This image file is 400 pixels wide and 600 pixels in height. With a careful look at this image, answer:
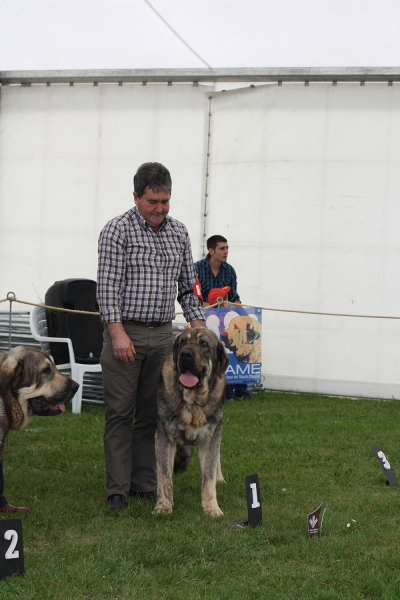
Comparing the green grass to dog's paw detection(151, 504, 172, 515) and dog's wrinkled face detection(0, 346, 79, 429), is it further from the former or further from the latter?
dog's wrinkled face detection(0, 346, 79, 429)

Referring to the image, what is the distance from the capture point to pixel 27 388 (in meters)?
4.44

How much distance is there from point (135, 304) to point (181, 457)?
111 cm

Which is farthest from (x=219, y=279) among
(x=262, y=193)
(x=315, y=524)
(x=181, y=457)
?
(x=315, y=524)

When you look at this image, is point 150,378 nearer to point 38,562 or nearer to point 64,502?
point 64,502

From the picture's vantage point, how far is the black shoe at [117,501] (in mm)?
4867

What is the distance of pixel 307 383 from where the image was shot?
34.1 ft

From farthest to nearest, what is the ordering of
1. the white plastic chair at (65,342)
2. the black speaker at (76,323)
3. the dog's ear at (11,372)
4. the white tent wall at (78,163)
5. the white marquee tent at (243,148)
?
the white tent wall at (78,163) < the white marquee tent at (243,148) < the black speaker at (76,323) < the white plastic chair at (65,342) < the dog's ear at (11,372)

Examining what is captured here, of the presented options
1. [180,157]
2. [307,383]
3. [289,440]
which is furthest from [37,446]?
[180,157]

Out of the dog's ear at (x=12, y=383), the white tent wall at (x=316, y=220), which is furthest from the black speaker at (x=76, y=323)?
the dog's ear at (x=12, y=383)

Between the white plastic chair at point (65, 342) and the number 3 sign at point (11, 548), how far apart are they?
4779 millimetres

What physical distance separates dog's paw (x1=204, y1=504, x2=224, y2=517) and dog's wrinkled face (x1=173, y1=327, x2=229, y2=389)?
0.78 metres

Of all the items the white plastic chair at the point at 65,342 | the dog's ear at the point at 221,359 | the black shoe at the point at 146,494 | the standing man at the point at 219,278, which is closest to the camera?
the dog's ear at the point at 221,359

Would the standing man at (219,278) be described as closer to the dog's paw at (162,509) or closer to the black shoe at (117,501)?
the black shoe at (117,501)

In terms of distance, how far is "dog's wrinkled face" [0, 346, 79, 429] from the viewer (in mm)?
4371
